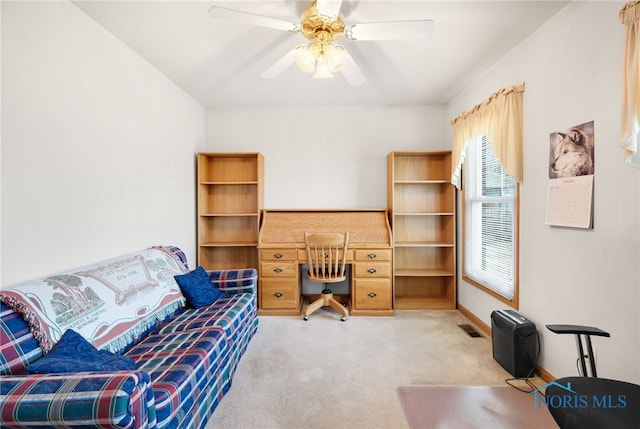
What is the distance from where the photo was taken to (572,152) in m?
1.86

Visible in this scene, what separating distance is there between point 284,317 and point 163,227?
5.26 ft

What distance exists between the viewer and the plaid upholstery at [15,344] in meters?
1.23

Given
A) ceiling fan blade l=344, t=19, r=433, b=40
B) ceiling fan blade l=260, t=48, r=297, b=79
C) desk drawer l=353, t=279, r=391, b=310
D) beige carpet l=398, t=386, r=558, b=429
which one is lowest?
beige carpet l=398, t=386, r=558, b=429

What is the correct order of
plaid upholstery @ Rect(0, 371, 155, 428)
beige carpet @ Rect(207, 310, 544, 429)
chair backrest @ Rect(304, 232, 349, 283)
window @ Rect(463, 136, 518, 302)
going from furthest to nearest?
chair backrest @ Rect(304, 232, 349, 283)
window @ Rect(463, 136, 518, 302)
beige carpet @ Rect(207, 310, 544, 429)
plaid upholstery @ Rect(0, 371, 155, 428)

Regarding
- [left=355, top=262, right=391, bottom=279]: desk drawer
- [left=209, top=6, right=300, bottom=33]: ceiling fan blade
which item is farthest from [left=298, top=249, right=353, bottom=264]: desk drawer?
[left=209, top=6, right=300, bottom=33]: ceiling fan blade

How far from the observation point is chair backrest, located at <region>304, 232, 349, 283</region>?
3.24 metres

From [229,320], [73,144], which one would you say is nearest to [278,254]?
[229,320]

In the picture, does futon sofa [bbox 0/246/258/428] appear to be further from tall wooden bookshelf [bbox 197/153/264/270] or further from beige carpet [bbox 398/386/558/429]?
tall wooden bookshelf [bbox 197/153/264/270]

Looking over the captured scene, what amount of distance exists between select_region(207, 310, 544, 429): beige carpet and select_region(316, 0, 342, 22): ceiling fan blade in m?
2.34

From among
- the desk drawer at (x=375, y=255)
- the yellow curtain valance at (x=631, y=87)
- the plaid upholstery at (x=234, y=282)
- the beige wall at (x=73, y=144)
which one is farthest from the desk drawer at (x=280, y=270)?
the yellow curtain valance at (x=631, y=87)

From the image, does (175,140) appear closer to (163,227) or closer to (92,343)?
(163,227)

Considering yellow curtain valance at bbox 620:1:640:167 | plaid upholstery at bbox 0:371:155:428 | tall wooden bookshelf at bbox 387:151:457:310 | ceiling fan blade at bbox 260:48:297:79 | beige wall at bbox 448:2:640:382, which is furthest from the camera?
tall wooden bookshelf at bbox 387:151:457:310

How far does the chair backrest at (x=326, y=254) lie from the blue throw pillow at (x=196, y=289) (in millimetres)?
1116

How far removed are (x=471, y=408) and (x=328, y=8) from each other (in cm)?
251
